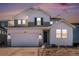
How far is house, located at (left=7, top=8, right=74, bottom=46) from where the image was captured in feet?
14.2

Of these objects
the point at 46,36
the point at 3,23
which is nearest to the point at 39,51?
the point at 46,36

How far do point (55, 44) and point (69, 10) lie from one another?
56 centimetres

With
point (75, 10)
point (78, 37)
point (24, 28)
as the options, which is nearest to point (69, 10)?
point (75, 10)

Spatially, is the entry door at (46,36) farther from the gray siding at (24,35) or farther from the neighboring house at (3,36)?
the neighboring house at (3,36)

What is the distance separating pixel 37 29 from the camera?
14.3 ft

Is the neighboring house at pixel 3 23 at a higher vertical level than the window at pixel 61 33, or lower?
higher

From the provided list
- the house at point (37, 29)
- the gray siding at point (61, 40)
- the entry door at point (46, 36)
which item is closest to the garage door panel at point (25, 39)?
the house at point (37, 29)

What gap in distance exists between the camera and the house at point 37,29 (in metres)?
4.32

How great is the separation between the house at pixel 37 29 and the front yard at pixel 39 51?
0.09 meters

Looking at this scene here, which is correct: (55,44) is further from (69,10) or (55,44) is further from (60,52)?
(69,10)

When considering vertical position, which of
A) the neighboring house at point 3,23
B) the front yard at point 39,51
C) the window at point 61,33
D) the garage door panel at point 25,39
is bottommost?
the front yard at point 39,51

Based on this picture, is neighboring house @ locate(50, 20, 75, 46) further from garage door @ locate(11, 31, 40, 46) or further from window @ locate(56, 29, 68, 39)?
garage door @ locate(11, 31, 40, 46)

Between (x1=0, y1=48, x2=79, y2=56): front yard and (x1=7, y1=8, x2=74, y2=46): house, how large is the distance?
0.09 metres

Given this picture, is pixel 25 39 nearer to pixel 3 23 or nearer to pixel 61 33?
pixel 3 23
